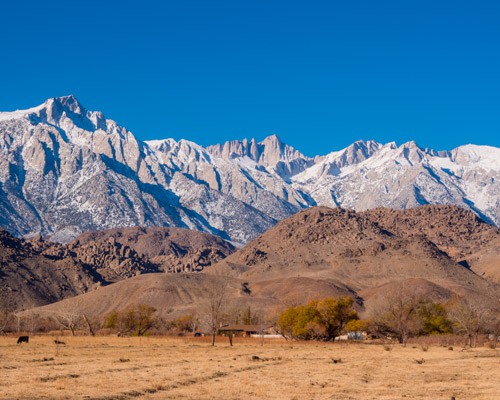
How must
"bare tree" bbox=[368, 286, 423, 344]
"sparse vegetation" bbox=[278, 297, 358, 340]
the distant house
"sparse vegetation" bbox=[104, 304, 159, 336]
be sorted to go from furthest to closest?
1. the distant house
2. "sparse vegetation" bbox=[104, 304, 159, 336]
3. "sparse vegetation" bbox=[278, 297, 358, 340]
4. "bare tree" bbox=[368, 286, 423, 344]

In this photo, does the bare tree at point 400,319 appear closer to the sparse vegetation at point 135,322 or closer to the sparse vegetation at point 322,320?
the sparse vegetation at point 322,320

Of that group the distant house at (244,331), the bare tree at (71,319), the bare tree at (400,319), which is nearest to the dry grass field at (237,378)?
the bare tree at (400,319)

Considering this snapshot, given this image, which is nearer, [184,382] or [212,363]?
[184,382]

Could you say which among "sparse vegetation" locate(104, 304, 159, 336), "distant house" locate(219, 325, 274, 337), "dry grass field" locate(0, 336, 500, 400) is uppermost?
"sparse vegetation" locate(104, 304, 159, 336)

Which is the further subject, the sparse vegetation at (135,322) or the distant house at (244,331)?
the distant house at (244,331)

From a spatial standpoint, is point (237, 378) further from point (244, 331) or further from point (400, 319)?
point (244, 331)

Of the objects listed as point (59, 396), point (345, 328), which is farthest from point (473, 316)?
point (59, 396)

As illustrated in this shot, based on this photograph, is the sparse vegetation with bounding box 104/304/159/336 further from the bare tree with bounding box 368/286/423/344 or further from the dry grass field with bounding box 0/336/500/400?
the dry grass field with bounding box 0/336/500/400

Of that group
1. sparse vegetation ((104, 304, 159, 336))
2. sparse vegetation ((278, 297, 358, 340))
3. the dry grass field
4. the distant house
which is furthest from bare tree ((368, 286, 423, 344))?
the dry grass field

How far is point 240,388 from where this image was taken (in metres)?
42.2

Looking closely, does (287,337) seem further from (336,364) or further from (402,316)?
(336,364)

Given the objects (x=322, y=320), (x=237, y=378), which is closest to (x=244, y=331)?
(x=322, y=320)

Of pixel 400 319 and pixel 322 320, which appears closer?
pixel 400 319

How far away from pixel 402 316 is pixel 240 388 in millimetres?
91750
